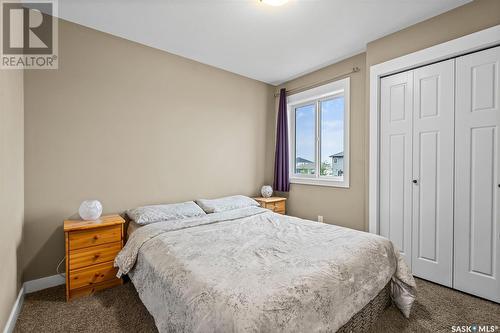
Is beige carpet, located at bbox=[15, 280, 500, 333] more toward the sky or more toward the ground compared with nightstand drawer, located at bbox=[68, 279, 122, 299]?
more toward the ground

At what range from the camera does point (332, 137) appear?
12.0ft

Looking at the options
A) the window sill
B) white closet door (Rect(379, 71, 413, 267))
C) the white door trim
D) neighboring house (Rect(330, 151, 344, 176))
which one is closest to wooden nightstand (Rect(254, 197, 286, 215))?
the window sill

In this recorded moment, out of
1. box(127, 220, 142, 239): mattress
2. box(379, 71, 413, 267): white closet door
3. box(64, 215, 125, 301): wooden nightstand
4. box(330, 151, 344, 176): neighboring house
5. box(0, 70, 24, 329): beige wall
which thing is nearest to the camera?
box(0, 70, 24, 329): beige wall

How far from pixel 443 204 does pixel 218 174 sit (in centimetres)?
270

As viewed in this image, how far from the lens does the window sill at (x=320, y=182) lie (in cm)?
331

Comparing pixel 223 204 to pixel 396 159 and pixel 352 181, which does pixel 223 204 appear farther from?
pixel 396 159

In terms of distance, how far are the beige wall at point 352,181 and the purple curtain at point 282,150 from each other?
0.53 meters

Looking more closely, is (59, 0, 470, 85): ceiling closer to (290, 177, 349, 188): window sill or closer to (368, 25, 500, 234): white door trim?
(368, 25, 500, 234): white door trim

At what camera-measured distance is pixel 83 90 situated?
2.48m

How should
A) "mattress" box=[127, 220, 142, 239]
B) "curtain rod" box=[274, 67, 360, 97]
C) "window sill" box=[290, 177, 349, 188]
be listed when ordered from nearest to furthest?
"mattress" box=[127, 220, 142, 239] → "curtain rod" box=[274, 67, 360, 97] → "window sill" box=[290, 177, 349, 188]

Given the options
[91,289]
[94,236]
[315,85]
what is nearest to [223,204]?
[94,236]

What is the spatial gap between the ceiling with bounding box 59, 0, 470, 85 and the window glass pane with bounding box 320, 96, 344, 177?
2.46 feet

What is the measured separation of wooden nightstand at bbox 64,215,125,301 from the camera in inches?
81.7

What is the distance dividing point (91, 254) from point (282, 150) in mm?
2952
